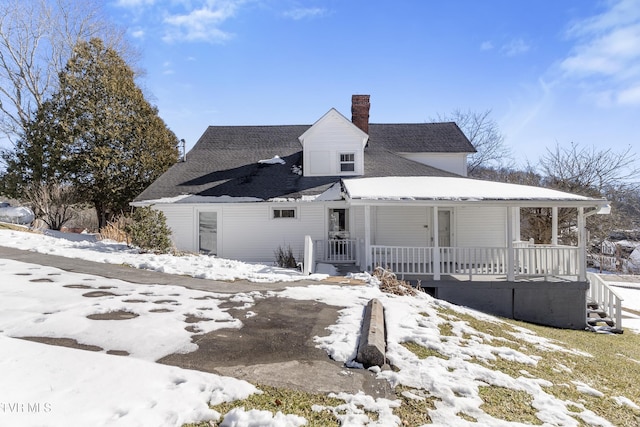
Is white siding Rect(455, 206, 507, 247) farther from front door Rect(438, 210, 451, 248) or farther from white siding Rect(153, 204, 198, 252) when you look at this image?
white siding Rect(153, 204, 198, 252)

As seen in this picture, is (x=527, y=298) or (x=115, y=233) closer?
(x=527, y=298)

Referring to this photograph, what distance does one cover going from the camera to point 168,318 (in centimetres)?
514

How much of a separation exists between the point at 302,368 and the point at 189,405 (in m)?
1.26

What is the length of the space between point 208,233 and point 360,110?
30.9 feet

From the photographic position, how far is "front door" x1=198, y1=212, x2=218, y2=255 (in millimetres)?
14336

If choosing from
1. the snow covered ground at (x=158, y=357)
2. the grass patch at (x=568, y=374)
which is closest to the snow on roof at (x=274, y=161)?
the snow covered ground at (x=158, y=357)

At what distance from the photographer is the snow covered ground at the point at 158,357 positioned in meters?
2.91

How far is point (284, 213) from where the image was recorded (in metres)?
14.2

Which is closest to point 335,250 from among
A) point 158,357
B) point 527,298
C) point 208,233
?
point 208,233

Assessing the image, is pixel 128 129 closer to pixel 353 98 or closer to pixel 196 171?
pixel 196 171

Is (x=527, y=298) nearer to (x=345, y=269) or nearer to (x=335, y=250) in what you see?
(x=345, y=269)

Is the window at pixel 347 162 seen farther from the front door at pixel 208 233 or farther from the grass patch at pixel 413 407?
the grass patch at pixel 413 407

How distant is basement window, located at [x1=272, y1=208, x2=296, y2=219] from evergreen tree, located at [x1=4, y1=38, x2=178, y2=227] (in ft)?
33.6

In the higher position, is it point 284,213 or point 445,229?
point 284,213
